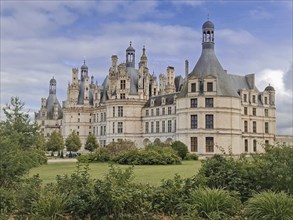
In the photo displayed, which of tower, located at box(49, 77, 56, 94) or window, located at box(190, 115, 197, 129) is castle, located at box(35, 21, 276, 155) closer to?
Answer: window, located at box(190, 115, 197, 129)

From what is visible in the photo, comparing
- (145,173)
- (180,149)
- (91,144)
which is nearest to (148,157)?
(180,149)

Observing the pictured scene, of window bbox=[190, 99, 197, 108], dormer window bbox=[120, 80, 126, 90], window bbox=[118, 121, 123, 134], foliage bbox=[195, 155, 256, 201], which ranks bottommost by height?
foliage bbox=[195, 155, 256, 201]

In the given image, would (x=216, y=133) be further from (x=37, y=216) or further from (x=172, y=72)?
(x=37, y=216)

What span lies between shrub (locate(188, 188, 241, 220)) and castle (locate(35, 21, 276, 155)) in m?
41.2

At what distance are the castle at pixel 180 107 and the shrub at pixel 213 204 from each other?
135 ft

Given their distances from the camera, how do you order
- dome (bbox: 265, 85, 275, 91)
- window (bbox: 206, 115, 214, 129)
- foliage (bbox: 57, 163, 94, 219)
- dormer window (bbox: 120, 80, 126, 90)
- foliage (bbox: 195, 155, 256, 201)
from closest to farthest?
foliage (bbox: 57, 163, 94, 219), foliage (bbox: 195, 155, 256, 201), window (bbox: 206, 115, 214, 129), dome (bbox: 265, 85, 275, 91), dormer window (bbox: 120, 80, 126, 90)

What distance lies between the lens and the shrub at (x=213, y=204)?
10648mm

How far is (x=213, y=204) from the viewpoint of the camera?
10828mm

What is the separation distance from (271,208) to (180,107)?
46188mm

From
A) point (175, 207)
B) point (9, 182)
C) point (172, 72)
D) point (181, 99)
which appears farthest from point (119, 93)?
point (175, 207)

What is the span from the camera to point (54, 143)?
224ft

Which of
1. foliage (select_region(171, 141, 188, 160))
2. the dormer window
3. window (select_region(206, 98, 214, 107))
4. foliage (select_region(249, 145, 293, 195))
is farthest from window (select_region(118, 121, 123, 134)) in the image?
foliage (select_region(249, 145, 293, 195))

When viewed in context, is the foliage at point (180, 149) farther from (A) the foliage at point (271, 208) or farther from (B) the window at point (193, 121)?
(A) the foliage at point (271, 208)

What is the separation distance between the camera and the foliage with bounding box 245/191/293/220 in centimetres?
994
